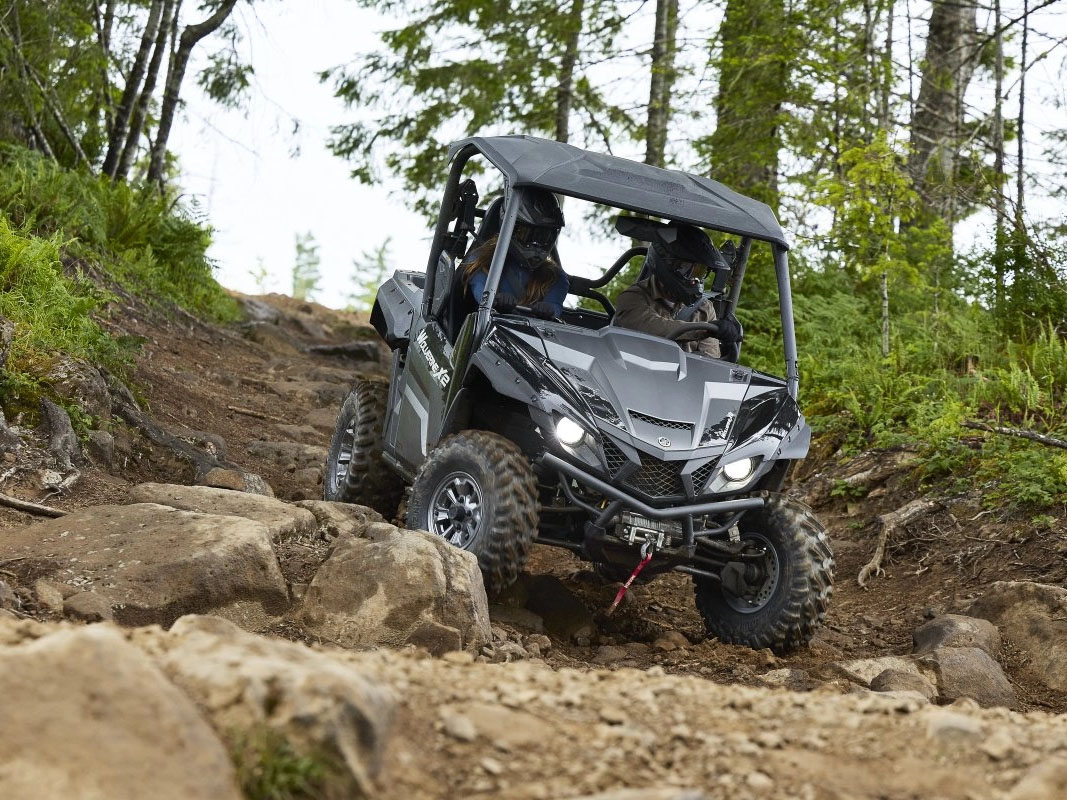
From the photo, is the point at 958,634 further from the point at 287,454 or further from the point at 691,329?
the point at 287,454

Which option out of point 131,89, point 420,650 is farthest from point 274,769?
point 131,89

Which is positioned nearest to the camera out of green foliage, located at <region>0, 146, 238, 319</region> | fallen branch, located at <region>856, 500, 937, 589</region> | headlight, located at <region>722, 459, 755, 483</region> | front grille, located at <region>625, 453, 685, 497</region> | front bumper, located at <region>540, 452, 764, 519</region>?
front bumper, located at <region>540, 452, 764, 519</region>

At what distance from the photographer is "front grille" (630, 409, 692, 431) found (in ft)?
18.4

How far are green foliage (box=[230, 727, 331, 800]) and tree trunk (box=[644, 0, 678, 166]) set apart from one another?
12.5 metres

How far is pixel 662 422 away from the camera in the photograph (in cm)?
564

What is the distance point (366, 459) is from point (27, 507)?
7.54 ft

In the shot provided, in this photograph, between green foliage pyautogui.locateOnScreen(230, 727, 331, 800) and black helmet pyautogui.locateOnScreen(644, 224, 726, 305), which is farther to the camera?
black helmet pyautogui.locateOnScreen(644, 224, 726, 305)

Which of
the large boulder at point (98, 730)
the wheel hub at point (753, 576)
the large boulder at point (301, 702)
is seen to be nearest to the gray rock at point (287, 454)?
the wheel hub at point (753, 576)

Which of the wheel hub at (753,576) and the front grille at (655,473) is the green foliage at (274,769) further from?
the wheel hub at (753,576)

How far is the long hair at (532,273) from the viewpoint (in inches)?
259

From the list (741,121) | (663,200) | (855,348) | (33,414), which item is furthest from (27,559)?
(741,121)

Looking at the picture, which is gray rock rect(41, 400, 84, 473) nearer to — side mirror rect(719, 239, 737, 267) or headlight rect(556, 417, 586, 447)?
headlight rect(556, 417, 586, 447)

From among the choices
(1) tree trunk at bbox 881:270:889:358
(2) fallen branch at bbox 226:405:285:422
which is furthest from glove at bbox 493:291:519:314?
(1) tree trunk at bbox 881:270:889:358

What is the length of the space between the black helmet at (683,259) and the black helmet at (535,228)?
0.60 m
